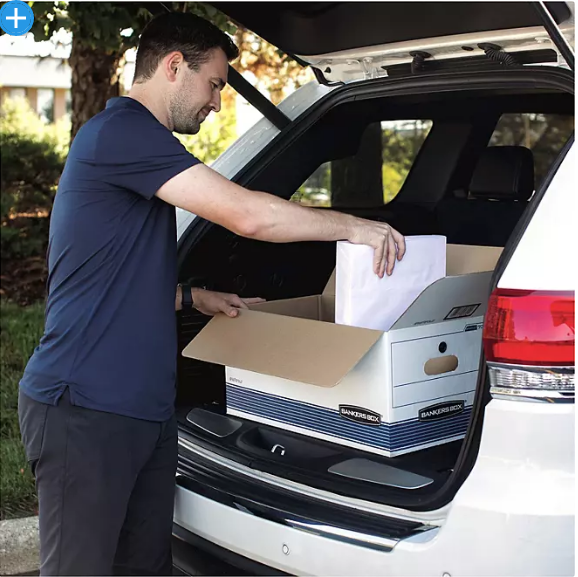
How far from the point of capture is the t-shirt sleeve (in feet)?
6.95

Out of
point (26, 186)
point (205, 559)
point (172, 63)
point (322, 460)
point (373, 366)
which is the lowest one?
point (205, 559)

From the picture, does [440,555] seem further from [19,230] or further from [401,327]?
[19,230]

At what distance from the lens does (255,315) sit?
2.58m

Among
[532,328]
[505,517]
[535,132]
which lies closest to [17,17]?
[532,328]

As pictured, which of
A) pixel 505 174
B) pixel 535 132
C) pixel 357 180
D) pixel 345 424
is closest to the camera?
pixel 345 424

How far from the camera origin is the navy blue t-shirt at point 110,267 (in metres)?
2.13

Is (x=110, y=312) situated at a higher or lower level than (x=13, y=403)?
higher

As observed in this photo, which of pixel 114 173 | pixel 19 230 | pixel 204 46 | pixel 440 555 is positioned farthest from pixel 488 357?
pixel 19 230

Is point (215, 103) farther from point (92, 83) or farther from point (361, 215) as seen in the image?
point (92, 83)

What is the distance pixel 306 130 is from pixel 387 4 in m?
0.72

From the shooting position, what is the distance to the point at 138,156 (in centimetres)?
212

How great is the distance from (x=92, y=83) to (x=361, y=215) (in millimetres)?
3940

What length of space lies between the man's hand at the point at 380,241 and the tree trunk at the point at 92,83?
5.04 metres

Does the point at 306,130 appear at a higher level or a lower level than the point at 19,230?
higher
